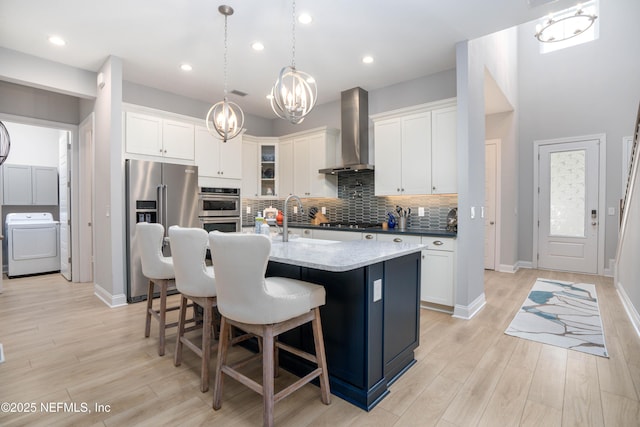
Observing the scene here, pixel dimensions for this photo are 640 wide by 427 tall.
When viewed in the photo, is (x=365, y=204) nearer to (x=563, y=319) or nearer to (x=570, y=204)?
(x=563, y=319)

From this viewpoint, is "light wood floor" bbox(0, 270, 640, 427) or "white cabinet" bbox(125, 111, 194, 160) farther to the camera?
"white cabinet" bbox(125, 111, 194, 160)

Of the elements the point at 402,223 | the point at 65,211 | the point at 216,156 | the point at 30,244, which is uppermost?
the point at 216,156

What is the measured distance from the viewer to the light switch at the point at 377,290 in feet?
6.15

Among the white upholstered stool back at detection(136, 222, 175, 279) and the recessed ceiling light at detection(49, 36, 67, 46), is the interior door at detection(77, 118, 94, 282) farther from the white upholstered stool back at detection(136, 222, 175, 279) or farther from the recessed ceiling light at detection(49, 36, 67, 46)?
the white upholstered stool back at detection(136, 222, 175, 279)

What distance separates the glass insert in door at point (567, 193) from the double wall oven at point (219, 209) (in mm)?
5565

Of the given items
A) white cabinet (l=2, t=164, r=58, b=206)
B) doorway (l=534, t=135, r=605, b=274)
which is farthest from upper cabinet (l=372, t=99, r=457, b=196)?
white cabinet (l=2, t=164, r=58, b=206)

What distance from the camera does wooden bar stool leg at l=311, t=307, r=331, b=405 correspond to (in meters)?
1.80

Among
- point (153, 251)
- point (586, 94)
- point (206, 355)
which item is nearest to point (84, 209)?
point (153, 251)

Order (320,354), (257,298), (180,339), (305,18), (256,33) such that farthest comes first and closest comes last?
(256,33) → (305,18) → (180,339) → (320,354) → (257,298)

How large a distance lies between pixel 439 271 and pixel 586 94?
458 centimetres

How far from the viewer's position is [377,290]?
1.91 m

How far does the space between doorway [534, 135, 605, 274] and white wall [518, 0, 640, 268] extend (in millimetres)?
117

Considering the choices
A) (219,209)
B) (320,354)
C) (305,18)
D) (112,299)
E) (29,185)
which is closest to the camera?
(320,354)

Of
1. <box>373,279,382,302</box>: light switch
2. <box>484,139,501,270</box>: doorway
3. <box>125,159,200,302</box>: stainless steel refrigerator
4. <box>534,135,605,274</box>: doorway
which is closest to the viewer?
<box>373,279,382,302</box>: light switch
